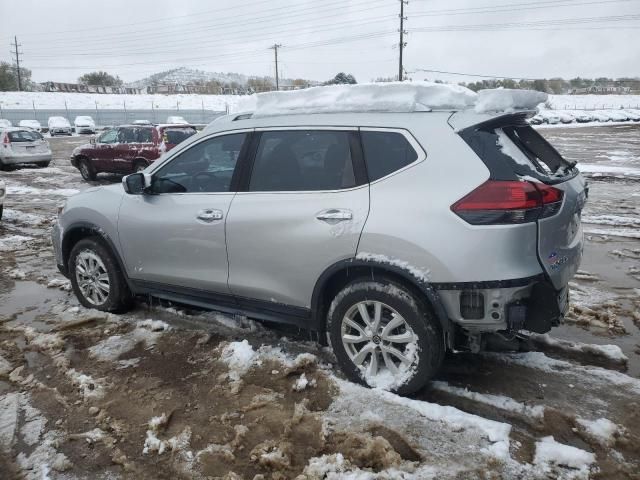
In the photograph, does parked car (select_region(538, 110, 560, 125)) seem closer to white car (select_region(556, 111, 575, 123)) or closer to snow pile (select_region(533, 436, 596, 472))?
white car (select_region(556, 111, 575, 123))

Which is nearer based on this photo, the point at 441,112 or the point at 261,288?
the point at 441,112

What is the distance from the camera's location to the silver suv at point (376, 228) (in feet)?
9.49

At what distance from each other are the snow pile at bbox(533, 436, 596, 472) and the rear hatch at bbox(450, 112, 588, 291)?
88 centimetres

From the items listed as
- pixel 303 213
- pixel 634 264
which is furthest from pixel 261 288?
pixel 634 264

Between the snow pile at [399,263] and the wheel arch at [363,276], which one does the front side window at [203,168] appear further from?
the snow pile at [399,263]

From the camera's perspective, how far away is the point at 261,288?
3.68 metres

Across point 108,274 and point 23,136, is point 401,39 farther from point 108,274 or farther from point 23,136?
point 108,274

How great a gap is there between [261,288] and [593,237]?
566 cm

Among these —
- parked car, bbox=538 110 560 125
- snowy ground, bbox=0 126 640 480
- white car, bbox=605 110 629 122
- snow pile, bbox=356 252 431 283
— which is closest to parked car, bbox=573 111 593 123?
parked car, bbox=538 110 560 125

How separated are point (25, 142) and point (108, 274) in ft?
53.4

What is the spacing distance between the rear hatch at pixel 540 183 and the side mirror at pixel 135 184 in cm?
254

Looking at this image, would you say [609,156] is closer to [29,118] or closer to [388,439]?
[388,439]

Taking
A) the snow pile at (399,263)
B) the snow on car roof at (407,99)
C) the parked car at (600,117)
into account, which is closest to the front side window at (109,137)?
the snow on car roof at (407,99)

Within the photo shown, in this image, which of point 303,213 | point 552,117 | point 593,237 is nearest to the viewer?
point 303,213
